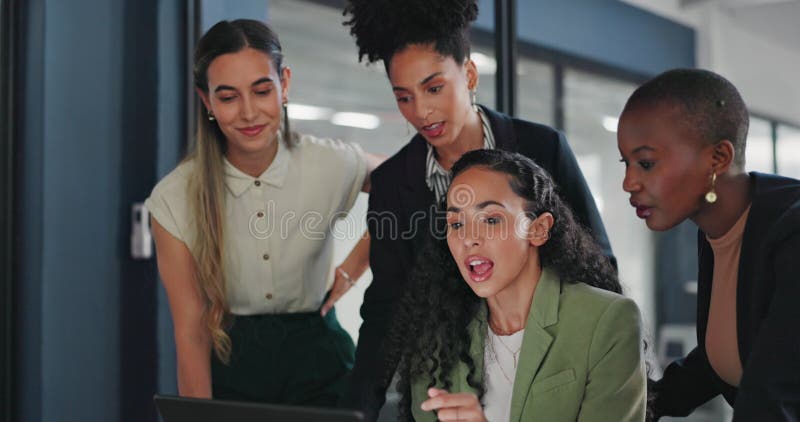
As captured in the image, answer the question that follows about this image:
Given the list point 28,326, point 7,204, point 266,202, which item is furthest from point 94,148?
point 266,202

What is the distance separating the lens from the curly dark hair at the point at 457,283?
5.63ft

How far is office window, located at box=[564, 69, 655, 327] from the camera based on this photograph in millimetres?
2416

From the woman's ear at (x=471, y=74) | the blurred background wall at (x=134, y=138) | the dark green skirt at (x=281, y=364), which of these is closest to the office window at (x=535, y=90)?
the blurred background wall at (x=134, y=138)

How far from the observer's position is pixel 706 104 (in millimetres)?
1415

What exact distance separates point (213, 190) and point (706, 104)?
116cm

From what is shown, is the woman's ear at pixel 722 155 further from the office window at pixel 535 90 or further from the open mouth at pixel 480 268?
the office window at pixel 535 90

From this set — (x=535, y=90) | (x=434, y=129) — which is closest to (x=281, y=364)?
(x=434, y=129)

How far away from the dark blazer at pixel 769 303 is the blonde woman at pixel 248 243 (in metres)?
0.99

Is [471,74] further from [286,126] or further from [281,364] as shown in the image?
[281,364]

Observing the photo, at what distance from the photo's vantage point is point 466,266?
1.71 meters

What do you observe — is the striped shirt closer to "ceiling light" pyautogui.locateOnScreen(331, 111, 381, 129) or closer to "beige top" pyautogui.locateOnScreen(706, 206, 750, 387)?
"beige top" pyautogui.locateOnScreen(706, 206, 750, 387)

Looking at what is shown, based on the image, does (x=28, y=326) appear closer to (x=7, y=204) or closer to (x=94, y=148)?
(x=7, y=204)

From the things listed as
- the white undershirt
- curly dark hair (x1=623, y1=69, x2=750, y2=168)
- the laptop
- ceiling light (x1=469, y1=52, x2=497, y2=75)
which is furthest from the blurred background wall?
the laptop

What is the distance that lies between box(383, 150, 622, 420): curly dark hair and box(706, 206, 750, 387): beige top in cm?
26
